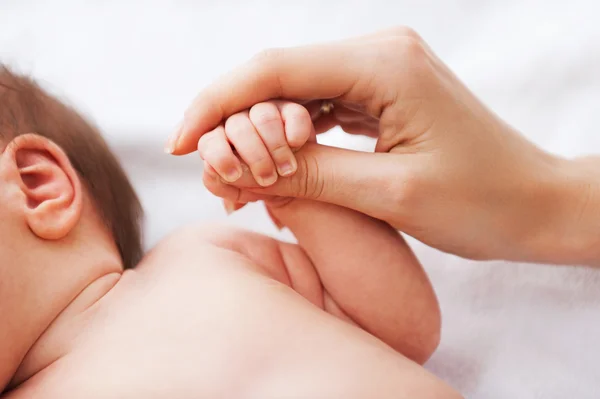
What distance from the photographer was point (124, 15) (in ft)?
5.26

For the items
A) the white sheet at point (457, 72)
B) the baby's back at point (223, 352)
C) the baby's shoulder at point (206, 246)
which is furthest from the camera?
the white sheet at point (457, 72)

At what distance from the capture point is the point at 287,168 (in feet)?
2.86

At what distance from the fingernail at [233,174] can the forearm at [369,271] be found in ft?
0.50

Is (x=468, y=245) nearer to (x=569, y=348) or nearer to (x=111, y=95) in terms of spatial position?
(x=569, y=348)

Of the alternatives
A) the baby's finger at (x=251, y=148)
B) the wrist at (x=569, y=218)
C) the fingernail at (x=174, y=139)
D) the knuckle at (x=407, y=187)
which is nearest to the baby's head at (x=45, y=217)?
the fingernail at (x=174, y=139)

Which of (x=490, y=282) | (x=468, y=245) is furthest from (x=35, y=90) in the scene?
(x=490, y=282)

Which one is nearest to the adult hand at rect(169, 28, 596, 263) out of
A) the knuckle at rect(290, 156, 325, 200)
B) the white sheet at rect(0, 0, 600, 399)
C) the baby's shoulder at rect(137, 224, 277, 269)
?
the knuckle at rect(290, 156, 325, 200)

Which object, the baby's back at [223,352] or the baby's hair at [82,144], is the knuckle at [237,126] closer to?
the baby's back at [223,352]

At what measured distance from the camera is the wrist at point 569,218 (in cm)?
105

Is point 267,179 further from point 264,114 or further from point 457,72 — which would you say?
point 457,72

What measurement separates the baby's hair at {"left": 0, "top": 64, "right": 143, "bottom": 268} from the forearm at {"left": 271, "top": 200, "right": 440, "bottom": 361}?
286 mm

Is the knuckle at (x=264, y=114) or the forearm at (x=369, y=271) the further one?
the forearm at (x=369, y=271)

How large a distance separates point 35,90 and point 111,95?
464 millimetres

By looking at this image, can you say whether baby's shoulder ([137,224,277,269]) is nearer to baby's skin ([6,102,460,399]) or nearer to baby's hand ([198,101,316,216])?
baby's skin ([6,102,460,399])
